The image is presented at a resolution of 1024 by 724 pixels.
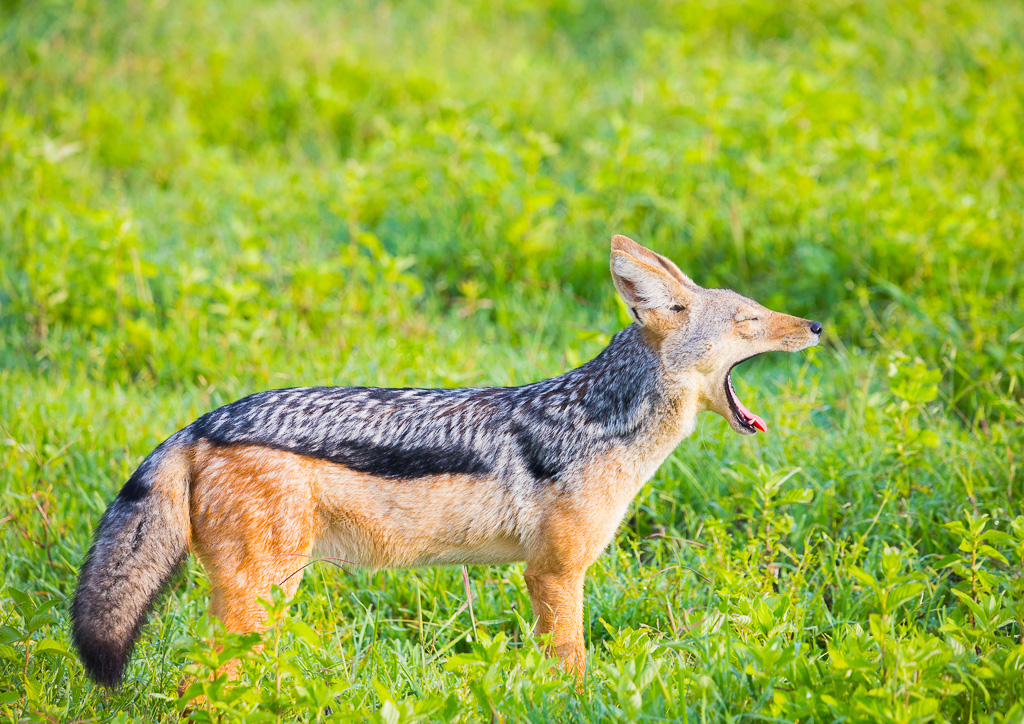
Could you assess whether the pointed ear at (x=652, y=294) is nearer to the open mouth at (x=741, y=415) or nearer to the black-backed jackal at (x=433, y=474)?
the black-backed jackal at (x=433, y=474)

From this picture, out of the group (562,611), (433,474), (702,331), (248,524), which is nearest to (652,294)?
(702,331)

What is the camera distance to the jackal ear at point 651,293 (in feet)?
12.0

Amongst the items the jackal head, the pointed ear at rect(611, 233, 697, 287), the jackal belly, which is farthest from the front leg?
the pointed ear at rect(611, 233, 697, 287)

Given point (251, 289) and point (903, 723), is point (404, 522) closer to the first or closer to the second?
point (903, 723)

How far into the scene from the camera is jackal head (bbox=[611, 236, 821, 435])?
3660 millimetres

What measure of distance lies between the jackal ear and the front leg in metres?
1.08

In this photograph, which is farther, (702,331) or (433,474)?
(702,331)

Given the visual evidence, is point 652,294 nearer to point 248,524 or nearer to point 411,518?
point 411,518

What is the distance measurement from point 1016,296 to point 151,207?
6.92 m

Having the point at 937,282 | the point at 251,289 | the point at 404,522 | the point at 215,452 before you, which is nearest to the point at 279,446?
the point at 215,452

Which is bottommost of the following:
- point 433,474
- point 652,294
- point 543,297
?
point 543,297

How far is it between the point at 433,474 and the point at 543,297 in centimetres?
344

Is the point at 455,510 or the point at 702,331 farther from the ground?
the point at 702,331

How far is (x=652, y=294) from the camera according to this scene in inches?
145
